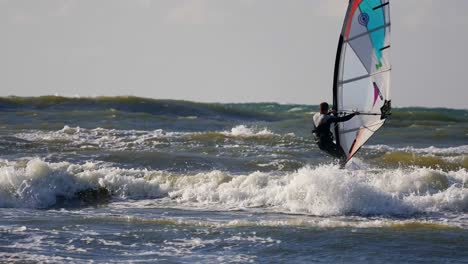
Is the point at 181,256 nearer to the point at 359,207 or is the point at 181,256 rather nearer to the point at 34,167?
the point at 359,207

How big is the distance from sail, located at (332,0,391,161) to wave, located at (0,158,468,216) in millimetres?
1493

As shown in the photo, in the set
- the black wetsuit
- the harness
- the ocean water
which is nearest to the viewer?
the ocean water

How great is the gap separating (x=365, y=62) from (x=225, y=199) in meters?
3.53

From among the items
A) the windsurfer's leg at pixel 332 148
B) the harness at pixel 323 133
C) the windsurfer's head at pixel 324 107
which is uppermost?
the windsurfer's head at pixel 324 107

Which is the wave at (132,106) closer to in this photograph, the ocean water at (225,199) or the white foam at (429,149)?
the ocean water at (225,199)

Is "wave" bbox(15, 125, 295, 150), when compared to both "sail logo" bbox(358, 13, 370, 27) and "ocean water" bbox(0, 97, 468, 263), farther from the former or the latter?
"sail logo" bbox(358, 13, 370, 27)

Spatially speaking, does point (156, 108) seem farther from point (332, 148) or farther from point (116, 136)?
point (332, 148)

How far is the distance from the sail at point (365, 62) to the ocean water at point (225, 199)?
5.06 feet

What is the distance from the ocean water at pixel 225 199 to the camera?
9.59 m

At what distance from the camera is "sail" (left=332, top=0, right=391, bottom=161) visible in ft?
36.9

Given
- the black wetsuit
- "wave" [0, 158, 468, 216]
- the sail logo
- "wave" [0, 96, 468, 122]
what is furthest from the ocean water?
"wave" [0, 96, 468, 122]

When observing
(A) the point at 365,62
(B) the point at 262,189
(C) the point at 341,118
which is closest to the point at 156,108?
(B) the point at 262,189

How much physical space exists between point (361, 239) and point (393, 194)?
9.88 feet

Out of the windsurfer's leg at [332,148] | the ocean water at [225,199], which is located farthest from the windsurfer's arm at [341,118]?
the ocean water at [225,199]
